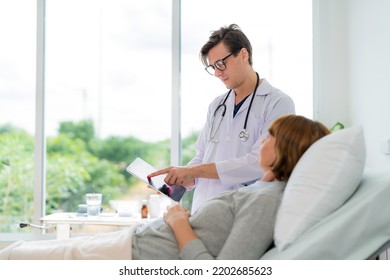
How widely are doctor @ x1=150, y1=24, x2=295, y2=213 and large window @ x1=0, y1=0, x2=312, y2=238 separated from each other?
1205mm

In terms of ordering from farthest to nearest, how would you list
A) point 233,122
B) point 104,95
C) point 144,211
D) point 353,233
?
point 104,95
point 144,211
point 233,122
point 353,233

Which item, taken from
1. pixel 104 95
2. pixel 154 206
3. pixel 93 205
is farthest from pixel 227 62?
pixel 104 95

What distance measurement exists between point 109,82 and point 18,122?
72 centimetres

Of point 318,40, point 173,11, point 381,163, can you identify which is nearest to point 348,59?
point 318,40

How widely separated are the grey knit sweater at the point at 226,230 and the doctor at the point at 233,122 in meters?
0.45

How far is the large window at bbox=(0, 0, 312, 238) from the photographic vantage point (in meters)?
3.31

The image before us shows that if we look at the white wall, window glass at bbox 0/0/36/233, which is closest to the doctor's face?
the white wall

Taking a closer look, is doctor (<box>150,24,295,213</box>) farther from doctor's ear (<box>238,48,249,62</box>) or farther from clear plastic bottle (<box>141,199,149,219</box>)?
clear plastic bottle (<box>141,199,149,219</box>)

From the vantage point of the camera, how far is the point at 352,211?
1.22m

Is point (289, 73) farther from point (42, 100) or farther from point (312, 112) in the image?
point (42, 100)

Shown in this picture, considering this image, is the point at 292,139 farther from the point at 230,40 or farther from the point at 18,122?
the point at 18,122

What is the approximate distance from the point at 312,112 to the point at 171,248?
2116mm

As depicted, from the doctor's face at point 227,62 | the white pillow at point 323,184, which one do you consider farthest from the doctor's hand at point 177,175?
the white pillow at point 323,184

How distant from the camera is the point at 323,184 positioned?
1277 mm
